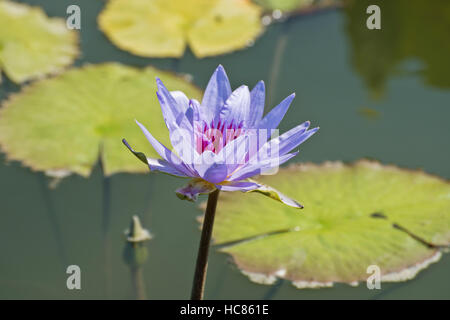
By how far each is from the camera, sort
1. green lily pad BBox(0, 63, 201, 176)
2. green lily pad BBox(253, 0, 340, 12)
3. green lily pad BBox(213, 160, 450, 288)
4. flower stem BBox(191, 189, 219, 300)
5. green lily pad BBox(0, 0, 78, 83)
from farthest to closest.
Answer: green lily pad BBox(253, 0, 340, 12), green lily pad BBox(0, 0, 78, 83), green lily pad BBox(0, 63, 201, 176), green lily pad BBox(213, 160, 450, 288), flower stem BBox(191, 189, 219, 300)

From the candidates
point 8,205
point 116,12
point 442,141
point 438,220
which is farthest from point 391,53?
point 8,205

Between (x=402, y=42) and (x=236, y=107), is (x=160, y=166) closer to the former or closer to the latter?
(x=236, y=107)

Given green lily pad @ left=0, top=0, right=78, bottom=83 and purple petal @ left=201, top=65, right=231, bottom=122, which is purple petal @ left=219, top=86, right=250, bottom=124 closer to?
purple petal @ left=201, top=65, right=231, bottom=122

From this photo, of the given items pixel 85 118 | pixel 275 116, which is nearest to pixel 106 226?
pixel 85 118

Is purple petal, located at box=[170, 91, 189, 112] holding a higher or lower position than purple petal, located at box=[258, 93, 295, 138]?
higher

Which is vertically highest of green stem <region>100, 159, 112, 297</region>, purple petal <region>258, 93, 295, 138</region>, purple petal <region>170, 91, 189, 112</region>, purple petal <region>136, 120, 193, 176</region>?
purple petal <region>170, 91, 189, 112</region>

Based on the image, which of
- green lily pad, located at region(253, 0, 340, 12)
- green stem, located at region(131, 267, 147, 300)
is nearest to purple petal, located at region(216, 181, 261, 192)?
green stem, located at region(131, 267, 147, 300)
